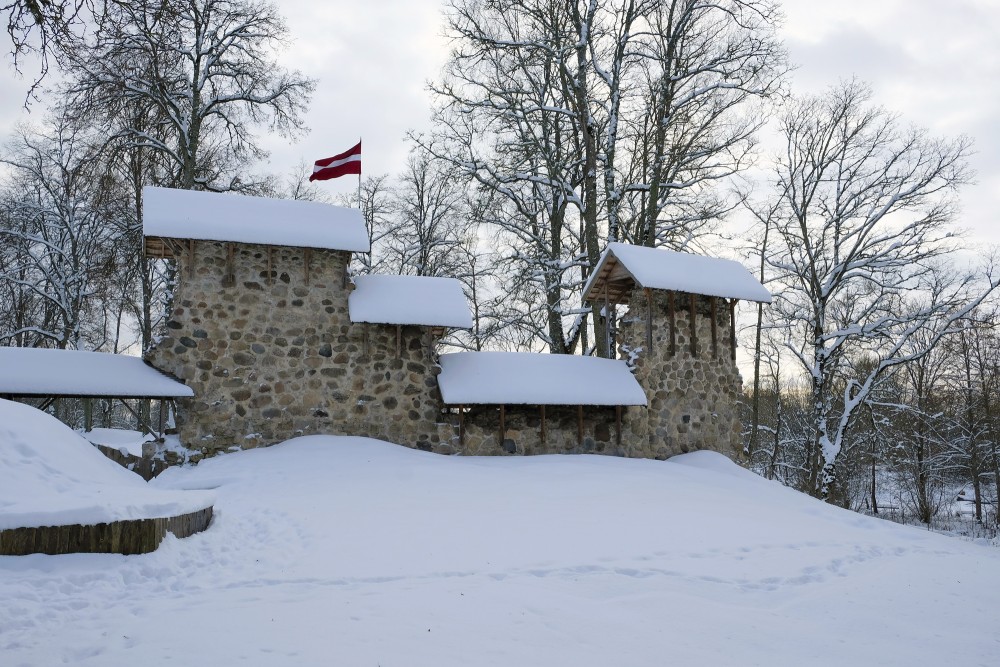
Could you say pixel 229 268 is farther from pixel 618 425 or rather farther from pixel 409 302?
pixel 618 425

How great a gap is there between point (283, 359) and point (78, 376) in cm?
308

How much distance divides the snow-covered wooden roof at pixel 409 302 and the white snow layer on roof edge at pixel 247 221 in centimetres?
93

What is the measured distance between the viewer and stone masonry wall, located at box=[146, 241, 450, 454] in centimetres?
1148

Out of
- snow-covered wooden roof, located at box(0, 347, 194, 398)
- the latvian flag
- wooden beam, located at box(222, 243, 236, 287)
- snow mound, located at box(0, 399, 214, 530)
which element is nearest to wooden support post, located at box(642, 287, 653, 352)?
the latvian flag

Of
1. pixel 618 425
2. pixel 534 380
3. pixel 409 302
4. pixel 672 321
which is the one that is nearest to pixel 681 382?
pixel 672 321

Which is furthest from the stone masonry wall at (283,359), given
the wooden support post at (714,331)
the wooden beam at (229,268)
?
the wooden support post at (714,331)

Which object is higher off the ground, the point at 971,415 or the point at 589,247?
the point at 589,247

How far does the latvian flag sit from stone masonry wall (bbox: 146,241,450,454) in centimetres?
191

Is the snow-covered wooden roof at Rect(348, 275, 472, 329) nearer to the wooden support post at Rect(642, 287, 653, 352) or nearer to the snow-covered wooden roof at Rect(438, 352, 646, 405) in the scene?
the snow-covered wooden roof at Rect(438, 352, 646, 405)

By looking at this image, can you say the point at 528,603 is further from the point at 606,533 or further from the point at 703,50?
Result: the point at 703,50

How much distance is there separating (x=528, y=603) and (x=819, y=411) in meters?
14.4

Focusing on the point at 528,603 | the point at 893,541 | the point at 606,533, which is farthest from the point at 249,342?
the point at 893,541

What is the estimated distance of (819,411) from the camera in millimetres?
17078

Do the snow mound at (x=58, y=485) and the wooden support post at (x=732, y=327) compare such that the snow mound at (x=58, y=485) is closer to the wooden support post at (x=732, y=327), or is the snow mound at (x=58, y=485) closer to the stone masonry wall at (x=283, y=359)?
the stone masonry wall at (x=283, y=359)
